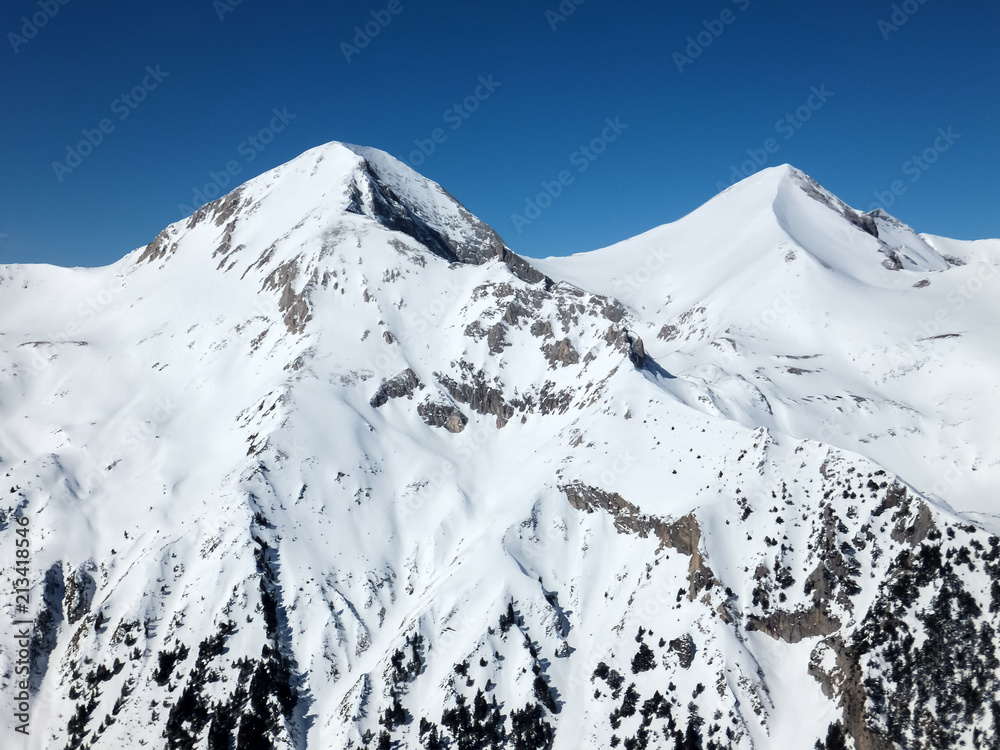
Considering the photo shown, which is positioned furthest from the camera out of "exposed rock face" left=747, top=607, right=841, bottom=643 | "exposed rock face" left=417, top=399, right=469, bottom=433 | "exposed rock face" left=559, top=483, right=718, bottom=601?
"exposed rock face" left=417, top=399, right=469, bottom=433

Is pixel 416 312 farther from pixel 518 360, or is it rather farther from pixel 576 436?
pixel 576 436

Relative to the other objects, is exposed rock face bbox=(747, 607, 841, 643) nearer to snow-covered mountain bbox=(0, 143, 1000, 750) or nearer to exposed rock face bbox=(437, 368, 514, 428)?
snow-covered mountain bbox=(0, 143, 1000, 750)

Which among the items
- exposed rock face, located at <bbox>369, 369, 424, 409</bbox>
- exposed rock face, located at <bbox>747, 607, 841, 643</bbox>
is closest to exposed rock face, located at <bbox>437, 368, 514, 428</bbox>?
exposed rock face, located at <bbox>369, 369, 424, 409</bbox>

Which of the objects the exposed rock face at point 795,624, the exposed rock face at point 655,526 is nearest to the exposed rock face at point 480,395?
the exposed rock face at point 655,526

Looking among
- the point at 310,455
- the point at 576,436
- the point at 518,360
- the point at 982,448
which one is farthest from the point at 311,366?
the point at 982,448

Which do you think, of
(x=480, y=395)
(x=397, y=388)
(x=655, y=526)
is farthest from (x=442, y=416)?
(x=655, y=526)

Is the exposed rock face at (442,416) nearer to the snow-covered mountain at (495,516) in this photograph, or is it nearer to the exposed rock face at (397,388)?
the snow-covered mountain at (495,516)

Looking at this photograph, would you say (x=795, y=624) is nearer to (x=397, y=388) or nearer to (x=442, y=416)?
(x=442, y=416)

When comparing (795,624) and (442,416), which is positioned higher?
(442,416)
